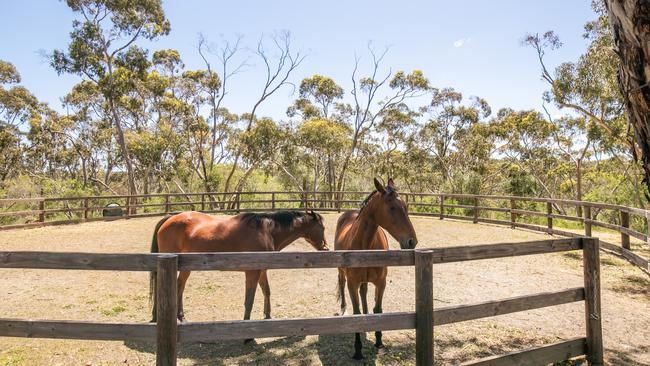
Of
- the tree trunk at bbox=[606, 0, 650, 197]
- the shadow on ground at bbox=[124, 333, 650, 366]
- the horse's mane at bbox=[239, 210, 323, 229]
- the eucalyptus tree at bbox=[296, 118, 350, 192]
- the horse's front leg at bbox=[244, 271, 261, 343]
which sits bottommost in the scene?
the shadow on ground at bbox=[124, 333, 650, 366]

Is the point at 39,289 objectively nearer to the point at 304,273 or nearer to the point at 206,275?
the point at 206,275

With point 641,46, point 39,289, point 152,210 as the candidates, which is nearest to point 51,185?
point 152,210

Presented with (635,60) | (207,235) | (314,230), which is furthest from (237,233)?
(635,60)

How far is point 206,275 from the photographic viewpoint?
740cm

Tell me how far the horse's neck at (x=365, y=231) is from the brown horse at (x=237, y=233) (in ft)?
2.57

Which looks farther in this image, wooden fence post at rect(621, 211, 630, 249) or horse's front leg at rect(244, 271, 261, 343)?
wooden fence post at rect(621, 211, 630, 249)

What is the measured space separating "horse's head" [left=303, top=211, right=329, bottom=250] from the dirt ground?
109 centimetres

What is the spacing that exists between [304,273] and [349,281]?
3684 mm

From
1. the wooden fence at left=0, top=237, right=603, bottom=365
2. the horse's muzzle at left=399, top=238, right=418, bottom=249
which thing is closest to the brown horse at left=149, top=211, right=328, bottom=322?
the horse's muzzle at left=399, top=238, right=418, bottom=249

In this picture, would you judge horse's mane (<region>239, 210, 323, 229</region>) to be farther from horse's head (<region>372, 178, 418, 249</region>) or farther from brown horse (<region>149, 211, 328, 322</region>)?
horse's head (<region>372, 178, 418, 249</region>)

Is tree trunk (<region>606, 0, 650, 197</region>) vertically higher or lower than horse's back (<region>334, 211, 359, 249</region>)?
higher

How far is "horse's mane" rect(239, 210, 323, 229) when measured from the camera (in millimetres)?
4898

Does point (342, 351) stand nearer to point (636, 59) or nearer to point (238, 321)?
point (238, 321)

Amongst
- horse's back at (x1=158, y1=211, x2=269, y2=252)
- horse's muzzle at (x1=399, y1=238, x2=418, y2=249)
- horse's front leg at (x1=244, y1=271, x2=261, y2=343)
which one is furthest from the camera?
horse's back at (x1=158, y1=211, x2=269, y2=252)
